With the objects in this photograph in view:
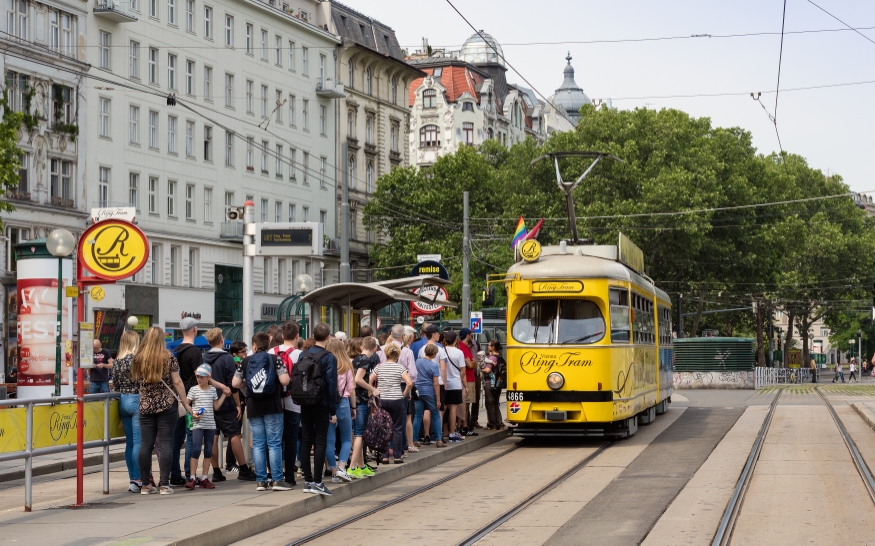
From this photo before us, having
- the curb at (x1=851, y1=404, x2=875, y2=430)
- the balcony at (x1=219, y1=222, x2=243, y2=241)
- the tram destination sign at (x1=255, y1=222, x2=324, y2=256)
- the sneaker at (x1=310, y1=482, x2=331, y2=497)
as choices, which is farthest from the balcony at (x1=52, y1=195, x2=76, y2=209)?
the sneaker at (x1=310, y1=482, x2=331, y2=497)

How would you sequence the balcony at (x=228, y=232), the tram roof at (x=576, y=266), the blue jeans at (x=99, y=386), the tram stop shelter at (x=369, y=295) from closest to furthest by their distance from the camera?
1. the tram stop shelter at (x=369, y=295)
2. the tram roof at (x=576, y=266)
3. the blue jeans at (x=99, y=386)
4. the balcony at (x=228, y=232)

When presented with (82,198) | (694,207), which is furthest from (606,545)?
(694,207)

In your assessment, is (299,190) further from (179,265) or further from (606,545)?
(606,545)

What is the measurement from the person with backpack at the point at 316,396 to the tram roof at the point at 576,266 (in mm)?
8244

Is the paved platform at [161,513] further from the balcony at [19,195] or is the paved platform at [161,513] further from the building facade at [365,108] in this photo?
the building facade at [365,108]

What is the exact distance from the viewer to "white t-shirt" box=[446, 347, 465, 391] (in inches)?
793

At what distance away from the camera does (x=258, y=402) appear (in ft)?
43.7

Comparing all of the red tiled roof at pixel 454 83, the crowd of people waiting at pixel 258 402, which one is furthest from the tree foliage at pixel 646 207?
the crowd of people waiting at pixel 258 402

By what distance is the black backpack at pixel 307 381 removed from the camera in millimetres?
13047

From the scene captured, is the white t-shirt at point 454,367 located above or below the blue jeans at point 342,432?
above

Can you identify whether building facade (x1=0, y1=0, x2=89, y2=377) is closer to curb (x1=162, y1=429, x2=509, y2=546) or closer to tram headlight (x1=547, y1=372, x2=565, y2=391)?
tram headlight (x1=547, y1=372, x2=565, y2=391)

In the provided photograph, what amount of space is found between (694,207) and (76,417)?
5335 cm

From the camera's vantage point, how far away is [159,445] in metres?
13.5

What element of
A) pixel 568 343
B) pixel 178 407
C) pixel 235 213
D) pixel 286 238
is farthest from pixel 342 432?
pixel 568 343
